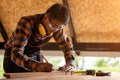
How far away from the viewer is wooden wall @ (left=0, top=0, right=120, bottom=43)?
468cm

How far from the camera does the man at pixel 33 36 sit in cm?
242

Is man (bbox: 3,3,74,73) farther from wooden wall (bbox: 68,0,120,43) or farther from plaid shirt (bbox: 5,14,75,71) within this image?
wooden wall (bbox: 68,0,120,43)

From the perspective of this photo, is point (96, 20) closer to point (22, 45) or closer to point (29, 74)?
point (22, 45)

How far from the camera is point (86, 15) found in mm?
4816

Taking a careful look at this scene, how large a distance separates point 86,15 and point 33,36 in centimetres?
231

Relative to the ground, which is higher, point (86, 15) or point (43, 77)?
point (86, 15)

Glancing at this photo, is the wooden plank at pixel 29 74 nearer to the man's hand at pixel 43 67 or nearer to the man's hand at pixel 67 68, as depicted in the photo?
the man's hand at pixel 43 67

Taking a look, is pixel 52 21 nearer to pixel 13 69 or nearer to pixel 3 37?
pixel 13 69

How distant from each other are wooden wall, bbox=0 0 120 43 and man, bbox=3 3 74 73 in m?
2.05

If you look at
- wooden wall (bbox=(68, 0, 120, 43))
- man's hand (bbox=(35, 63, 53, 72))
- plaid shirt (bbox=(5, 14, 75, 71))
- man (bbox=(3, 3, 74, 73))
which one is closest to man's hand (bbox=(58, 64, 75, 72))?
man (bbox=(3, 3, 74, 73))

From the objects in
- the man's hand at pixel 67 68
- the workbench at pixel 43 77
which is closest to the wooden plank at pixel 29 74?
the workbench at pixel 43 77

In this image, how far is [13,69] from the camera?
9.04 feet

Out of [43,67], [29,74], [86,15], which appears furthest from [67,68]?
[86,15]

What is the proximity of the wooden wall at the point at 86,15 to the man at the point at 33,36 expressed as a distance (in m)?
2.05
